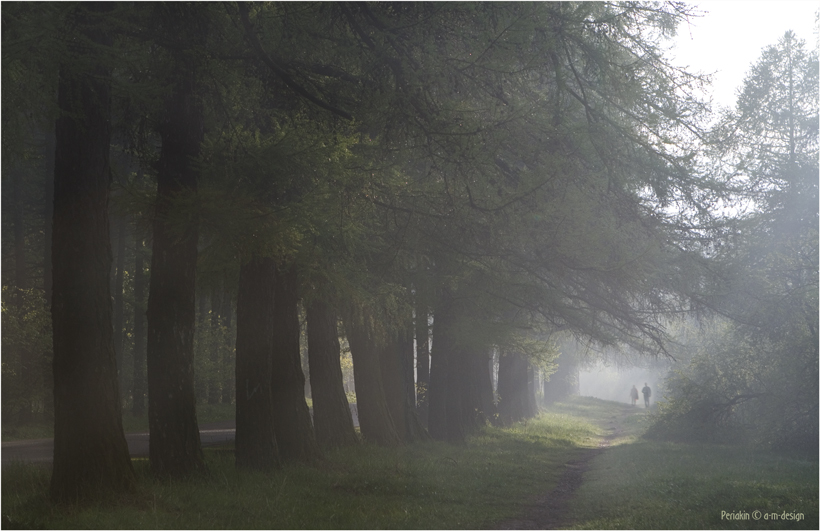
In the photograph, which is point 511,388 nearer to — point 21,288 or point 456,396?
point 456,396

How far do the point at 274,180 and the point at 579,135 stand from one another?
4287 mm

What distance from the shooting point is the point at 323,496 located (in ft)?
33.0

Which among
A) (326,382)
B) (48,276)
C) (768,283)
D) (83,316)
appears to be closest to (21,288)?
(48,276)

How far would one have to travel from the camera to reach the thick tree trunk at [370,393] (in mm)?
17078

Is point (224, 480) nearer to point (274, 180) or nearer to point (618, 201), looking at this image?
point (274, 180)

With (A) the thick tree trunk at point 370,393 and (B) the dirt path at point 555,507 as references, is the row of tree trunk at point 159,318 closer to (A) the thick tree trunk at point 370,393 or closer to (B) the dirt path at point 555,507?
(A) the thick tree trunk at point 370,393

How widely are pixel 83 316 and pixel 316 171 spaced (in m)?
3.60

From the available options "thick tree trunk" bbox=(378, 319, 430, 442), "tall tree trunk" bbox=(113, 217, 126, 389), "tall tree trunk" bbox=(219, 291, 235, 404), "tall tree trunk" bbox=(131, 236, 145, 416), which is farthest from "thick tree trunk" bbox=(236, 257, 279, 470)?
"tall tree trunk" bbox=(113, 217, 126, 389)

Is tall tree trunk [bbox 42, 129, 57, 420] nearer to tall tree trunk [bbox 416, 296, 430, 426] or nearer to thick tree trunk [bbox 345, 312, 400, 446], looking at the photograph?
thick tree trunk [bbox 345, 312, 400, 446]

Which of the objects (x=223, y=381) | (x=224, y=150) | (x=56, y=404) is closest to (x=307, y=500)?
(x=56, y=404)

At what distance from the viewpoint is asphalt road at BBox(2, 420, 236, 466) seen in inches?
591

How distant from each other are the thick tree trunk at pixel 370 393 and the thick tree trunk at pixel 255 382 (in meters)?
5.07

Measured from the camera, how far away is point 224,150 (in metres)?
10.6

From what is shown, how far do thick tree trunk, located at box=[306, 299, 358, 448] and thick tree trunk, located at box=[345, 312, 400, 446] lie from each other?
793 mm
